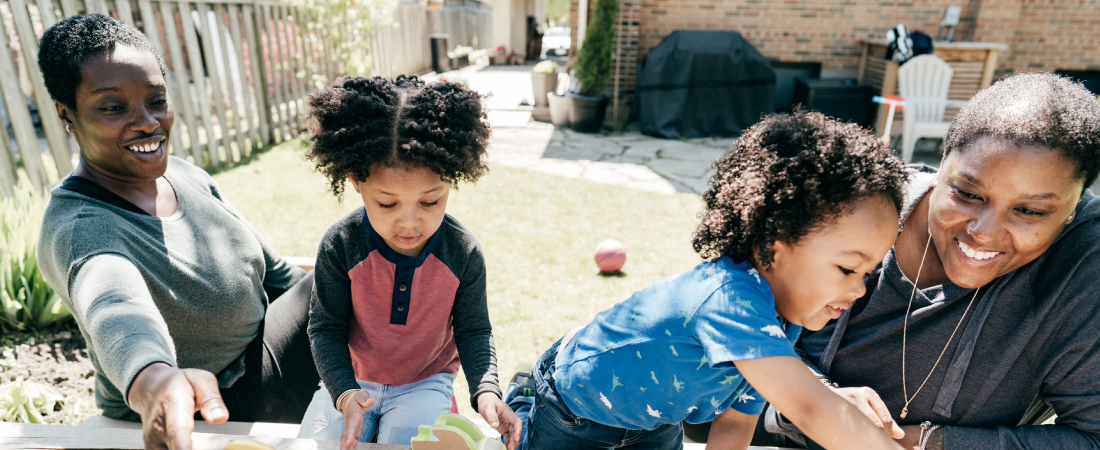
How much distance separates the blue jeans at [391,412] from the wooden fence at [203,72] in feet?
12.7

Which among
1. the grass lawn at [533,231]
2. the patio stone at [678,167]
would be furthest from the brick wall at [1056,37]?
the grass lawn at [533,231]

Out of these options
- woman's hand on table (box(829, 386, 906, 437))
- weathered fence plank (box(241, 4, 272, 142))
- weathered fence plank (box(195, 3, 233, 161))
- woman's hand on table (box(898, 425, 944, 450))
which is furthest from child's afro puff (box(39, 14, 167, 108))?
weathered fence plank (box(241, 4, 272, 142))

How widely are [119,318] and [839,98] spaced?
941 cm

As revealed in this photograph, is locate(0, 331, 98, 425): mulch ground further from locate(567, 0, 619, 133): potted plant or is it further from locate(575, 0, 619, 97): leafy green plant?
locate(575, 0, 619, 97): leafy green plant

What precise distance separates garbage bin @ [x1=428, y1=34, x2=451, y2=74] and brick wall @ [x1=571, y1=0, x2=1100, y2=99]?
8.53 m

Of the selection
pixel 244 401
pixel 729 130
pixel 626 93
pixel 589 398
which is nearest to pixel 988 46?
pixel 729 130

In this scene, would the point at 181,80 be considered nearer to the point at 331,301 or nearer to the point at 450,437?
the point at 331,301

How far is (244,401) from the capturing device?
2037 mm

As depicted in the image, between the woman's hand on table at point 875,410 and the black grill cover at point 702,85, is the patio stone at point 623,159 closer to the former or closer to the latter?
the black grill cover at point 702,85

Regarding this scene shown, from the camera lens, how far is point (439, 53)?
656 inches

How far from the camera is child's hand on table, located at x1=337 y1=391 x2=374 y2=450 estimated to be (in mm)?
1497

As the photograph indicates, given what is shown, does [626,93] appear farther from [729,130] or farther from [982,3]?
[982,3]

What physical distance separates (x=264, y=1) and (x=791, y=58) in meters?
7.77

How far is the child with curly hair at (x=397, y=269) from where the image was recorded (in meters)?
1.66
